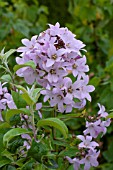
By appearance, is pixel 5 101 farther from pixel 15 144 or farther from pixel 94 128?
pixel 94 128

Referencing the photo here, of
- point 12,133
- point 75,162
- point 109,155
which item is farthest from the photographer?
point 109,155

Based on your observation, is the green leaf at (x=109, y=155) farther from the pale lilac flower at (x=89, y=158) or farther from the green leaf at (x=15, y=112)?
the green leaf at (x=15, y=112)

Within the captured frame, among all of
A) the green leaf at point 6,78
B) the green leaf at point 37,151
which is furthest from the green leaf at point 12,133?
the green leaf at point 6,78

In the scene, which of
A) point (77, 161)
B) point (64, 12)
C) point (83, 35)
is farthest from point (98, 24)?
point (77, 161)

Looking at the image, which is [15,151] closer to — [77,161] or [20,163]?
[20,163]

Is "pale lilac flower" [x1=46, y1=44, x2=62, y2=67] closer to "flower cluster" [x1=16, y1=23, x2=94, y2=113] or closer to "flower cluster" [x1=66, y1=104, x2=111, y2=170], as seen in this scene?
"flower cluster" [x1=16, y1=23, x2=94, y2=113]

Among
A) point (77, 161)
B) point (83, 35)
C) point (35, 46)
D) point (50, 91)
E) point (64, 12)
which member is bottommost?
point (77, 161)

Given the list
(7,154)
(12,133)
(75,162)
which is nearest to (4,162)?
(7,154)
